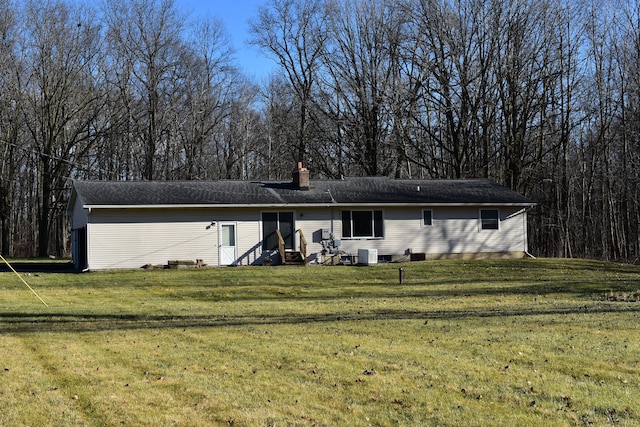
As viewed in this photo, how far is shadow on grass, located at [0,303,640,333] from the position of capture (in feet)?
40.3

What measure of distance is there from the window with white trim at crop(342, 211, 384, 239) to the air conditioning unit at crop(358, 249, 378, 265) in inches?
45.7

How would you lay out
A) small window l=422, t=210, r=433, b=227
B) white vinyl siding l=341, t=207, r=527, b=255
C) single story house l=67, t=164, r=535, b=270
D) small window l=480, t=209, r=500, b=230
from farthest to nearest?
small window l=480, t=209, r=500, b=230
small window l=422, t=210, r=433, b=227
white vinyl siding l=341, t=207, r=527, b=255
single story house l=67, t=164, r=535, b=270

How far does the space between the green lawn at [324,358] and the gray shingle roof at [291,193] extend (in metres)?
8.05

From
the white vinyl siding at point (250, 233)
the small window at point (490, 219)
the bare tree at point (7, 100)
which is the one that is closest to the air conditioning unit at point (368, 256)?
the white vinyl siding at point (250, 233)

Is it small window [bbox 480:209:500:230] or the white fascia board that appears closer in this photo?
the white fascia board

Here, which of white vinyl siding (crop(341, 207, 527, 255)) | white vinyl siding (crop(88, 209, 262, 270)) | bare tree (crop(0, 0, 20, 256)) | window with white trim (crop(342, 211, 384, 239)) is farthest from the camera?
bare tree (crop(0, 0, 20, 256))

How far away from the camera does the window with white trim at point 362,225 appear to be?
27.6 m

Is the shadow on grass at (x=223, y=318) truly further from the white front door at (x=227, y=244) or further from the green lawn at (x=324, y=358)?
the white front door at (x=227, y=244)

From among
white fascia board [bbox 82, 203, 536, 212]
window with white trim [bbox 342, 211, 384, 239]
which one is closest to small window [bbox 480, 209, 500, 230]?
white fascia board [bbox 82, 203, 536, 212]

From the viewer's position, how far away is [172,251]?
26.0 meters

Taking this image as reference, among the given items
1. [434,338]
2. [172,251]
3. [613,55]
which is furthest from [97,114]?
[434,338]

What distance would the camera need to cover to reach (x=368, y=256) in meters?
26.3

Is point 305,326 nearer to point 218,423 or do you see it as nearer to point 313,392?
point 313,392

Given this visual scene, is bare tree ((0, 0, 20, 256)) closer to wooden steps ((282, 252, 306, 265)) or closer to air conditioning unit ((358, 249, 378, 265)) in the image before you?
wooden steps ((282, 252, 306, 265))
